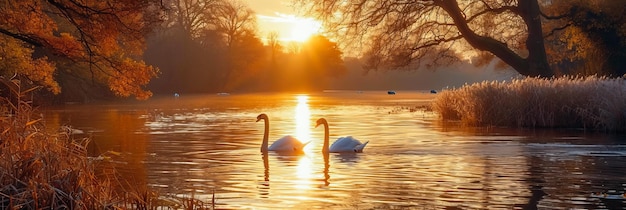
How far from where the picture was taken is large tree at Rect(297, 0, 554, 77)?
32.7m

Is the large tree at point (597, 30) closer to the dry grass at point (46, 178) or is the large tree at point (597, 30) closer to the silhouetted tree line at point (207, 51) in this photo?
the dry grass at point (46, 178)

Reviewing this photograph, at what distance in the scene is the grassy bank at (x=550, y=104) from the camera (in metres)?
23.9

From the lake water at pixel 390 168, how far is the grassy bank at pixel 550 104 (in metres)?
1.23

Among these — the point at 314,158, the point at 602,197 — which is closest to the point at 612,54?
the point at 314,158

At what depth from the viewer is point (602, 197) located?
1141 centimetres

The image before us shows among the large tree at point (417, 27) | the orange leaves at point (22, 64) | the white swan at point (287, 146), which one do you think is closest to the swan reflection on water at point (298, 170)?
the white swan at point (287, 146)

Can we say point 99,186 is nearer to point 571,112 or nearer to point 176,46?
point 571,112

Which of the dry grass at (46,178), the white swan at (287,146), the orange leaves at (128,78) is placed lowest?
the white swan at (287,146)

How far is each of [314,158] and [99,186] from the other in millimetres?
8552

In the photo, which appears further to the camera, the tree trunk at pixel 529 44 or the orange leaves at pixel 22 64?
the tree trunk at pixel 529 44

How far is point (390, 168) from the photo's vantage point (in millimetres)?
15180

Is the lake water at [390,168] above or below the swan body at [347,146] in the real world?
below

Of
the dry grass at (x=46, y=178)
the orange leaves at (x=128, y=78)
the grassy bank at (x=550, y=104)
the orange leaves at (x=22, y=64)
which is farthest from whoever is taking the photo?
the orange leaves at (x=22, y=64)

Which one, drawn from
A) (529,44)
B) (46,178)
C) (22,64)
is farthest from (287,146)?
(529,44)
